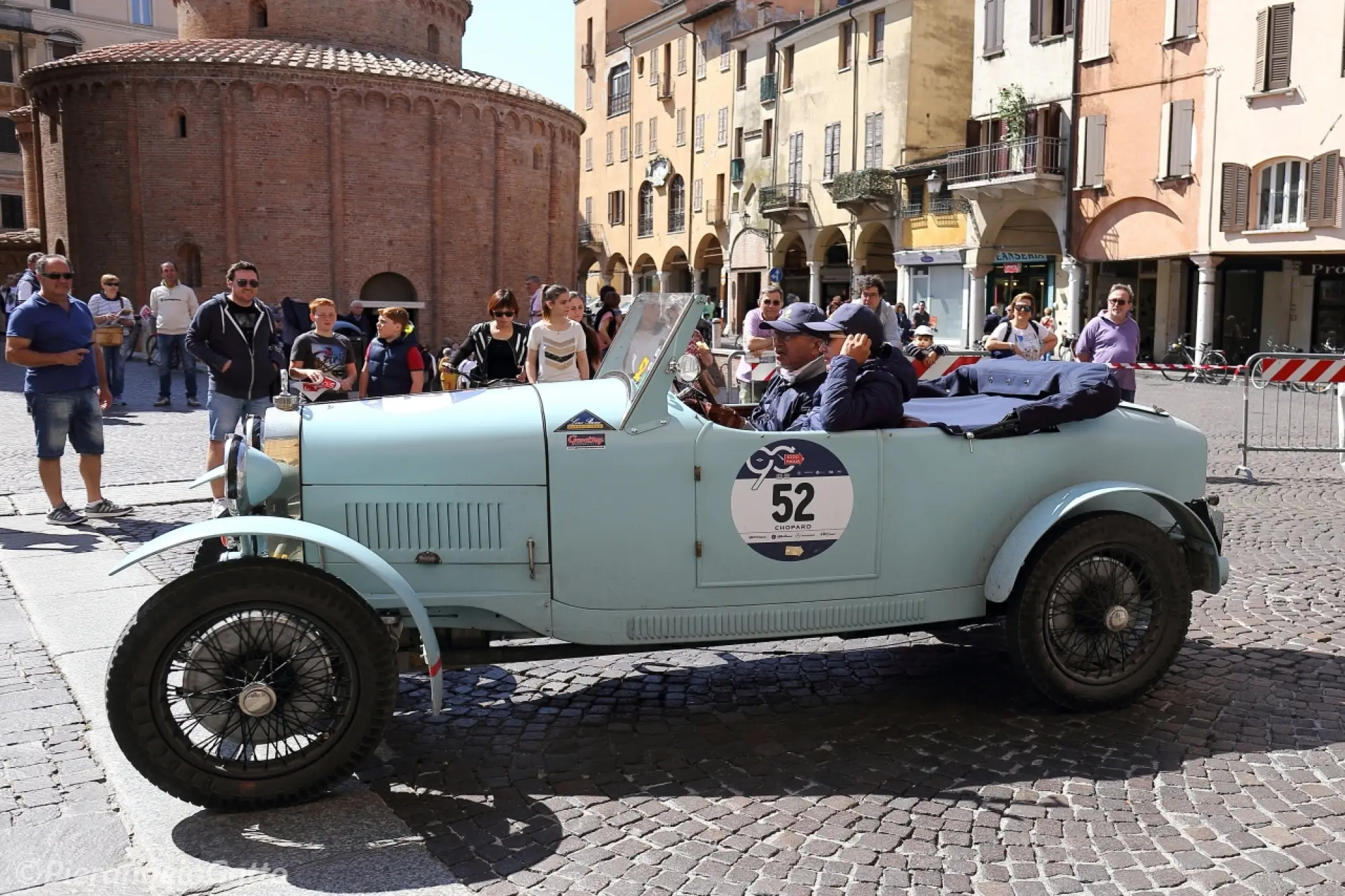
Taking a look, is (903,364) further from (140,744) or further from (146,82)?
(146,82)

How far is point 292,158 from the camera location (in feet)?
104

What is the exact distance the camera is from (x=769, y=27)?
1743 inches

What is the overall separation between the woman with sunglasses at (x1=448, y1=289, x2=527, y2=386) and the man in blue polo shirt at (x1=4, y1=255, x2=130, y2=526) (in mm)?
2801

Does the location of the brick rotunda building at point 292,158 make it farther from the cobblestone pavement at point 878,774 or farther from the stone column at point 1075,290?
the cobblestone pavement at point 878,774

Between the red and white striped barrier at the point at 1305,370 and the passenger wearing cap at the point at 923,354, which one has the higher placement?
the passenger wearing cap at the point at 923,354

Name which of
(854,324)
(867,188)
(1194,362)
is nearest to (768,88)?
(867,188)

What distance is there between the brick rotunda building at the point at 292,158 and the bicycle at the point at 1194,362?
19507 mm

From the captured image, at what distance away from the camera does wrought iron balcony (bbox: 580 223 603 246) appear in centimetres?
5903

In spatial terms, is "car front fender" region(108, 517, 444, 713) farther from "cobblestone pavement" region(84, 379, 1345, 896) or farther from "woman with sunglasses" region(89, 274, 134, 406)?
"woman with sunglasses" region(89, 274, 134, 406)

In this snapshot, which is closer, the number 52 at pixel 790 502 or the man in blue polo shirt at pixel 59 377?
the number 52 at pixel 790 502

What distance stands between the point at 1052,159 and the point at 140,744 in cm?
3218

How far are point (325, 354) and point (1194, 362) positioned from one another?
79.9 feet

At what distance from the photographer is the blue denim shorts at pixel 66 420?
820 cm

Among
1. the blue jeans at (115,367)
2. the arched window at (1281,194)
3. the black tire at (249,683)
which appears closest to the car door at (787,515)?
the black tire at (249,683)
